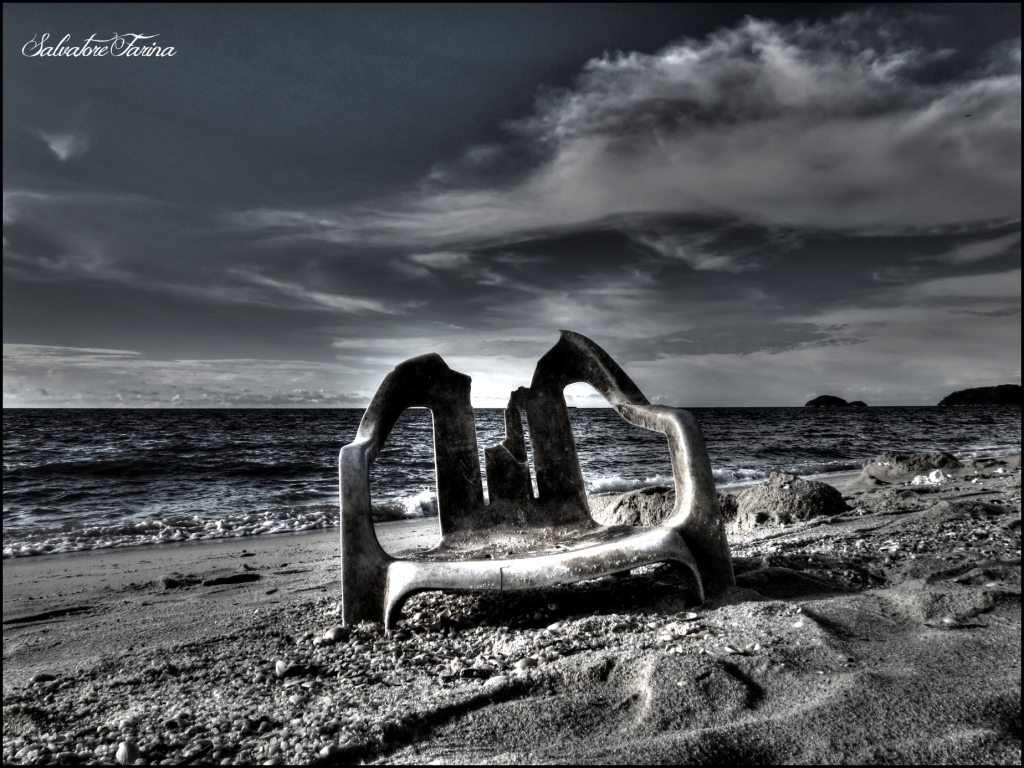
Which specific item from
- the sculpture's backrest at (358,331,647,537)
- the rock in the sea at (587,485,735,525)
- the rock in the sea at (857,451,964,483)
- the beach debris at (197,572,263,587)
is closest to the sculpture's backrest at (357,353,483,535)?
the sculpture's backrest at (358,331,647,537)

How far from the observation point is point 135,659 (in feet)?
10.6

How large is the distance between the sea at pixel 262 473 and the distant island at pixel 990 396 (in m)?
0.02

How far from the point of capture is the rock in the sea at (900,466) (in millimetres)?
9066

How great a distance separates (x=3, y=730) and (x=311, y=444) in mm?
23691

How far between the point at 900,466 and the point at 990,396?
1044 centimetres

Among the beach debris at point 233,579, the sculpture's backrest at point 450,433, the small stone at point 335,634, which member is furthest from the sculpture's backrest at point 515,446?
the beach debris at point 233,579

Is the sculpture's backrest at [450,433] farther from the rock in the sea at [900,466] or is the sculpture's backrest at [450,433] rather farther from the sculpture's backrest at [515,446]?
the rock in the sea at [900,466]

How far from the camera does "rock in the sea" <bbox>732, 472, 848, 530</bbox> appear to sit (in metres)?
6.38

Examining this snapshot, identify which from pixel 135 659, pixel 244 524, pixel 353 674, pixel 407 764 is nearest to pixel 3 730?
pixel 135 659

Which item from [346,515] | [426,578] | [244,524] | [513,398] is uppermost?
[513,398]

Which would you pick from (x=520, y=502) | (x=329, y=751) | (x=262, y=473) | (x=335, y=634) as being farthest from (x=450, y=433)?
(x=262, y=473)

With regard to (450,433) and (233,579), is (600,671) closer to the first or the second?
(450,433)

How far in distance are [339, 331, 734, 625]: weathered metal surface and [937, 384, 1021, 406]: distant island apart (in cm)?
183

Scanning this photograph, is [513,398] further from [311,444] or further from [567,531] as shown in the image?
[311,444]
